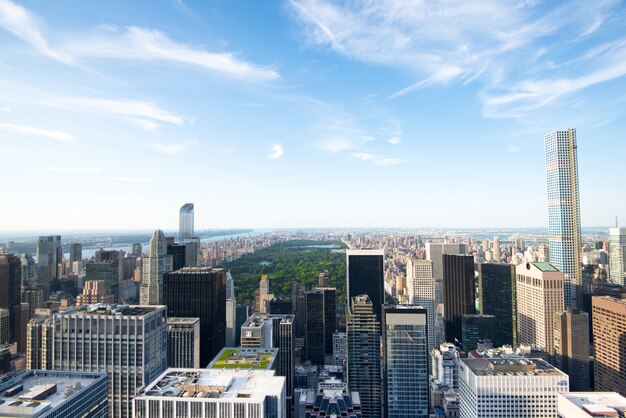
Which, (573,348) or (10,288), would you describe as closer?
(573,348)

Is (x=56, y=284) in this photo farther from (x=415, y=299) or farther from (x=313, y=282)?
(x=415, y=299)

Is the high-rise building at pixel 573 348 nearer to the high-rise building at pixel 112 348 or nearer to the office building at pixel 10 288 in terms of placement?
the high-rise building at pixel 112 348

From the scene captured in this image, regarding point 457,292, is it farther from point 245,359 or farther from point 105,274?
point 105,274

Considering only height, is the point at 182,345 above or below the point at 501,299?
below

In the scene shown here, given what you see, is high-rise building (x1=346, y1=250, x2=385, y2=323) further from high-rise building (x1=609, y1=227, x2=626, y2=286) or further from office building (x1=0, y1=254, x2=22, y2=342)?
office building (x1=0, y1=254, x2=22, y2=342)

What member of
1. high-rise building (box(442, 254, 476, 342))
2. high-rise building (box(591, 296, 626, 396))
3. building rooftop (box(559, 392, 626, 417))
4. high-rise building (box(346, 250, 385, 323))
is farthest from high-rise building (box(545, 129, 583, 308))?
building rooftop (box(559, 392, 626, 417))

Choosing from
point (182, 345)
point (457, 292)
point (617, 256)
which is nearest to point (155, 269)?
point (182, 345)

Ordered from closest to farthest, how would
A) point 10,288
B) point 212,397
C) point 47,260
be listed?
point 212,397 < point 10,288 < point 47,260
